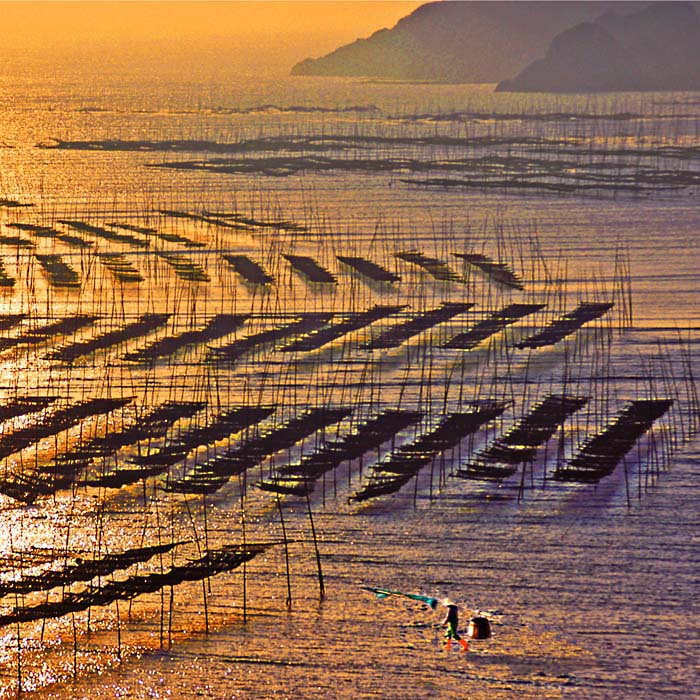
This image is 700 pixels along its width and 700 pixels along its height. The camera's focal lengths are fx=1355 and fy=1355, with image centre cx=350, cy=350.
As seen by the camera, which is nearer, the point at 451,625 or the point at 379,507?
the point at 451,625

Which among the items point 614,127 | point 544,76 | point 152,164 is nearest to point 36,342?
point 152,164

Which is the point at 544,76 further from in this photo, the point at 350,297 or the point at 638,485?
the point at 638,485

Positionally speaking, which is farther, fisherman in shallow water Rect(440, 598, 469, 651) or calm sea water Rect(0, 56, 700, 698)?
fisherman in shallow water Rect(440, 598, 469, 651)

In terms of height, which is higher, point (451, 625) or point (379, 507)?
point (379, 507)
